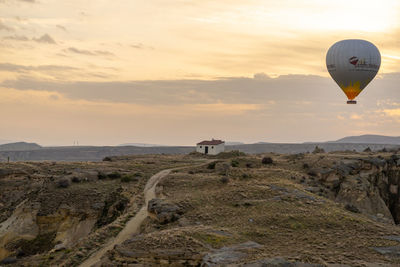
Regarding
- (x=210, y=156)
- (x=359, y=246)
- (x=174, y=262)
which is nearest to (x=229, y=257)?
(x=174, y=262)

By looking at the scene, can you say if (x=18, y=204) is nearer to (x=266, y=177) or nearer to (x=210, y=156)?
(x=266, y=177)

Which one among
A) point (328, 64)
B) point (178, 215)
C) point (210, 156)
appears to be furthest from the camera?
point (210, 156)

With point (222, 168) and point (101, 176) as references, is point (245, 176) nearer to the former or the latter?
point (222, 168)

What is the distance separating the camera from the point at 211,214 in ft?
107

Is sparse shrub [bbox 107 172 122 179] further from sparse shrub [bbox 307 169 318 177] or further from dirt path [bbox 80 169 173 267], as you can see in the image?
sparse shrub [bbox 307 169 318 177]

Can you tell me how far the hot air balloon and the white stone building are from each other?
3159 cm

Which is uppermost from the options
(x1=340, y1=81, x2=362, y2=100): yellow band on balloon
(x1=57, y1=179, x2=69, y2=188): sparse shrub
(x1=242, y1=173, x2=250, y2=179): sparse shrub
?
(x1=340, y1=81, x2=362, y2=100): yellow band on balloon

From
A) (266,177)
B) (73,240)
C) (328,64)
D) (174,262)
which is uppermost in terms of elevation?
(328,64)

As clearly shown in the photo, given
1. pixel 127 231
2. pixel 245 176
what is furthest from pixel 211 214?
pixel 245 176

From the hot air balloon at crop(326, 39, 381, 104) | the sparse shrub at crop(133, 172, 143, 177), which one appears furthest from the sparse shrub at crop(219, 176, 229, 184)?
the hot air balloon at crop(326, 39, 381, 104)

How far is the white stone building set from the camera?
86125 millimetres

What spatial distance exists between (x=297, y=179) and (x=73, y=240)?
88.0ft

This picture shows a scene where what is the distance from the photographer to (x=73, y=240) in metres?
39.8

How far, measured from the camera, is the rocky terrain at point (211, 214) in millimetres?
24375
